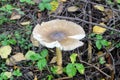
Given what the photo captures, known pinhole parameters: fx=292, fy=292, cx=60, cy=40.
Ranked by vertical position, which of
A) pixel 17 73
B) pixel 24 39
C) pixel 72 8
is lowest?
pixel 17 73

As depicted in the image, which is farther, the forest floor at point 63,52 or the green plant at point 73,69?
the forest floor at point 63,52

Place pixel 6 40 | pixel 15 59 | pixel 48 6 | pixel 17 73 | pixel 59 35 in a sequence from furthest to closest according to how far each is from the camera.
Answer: pixel 48 6 → pixel 6 40 → pixel 15 59 → pixel 17 73 → pixel 59 35

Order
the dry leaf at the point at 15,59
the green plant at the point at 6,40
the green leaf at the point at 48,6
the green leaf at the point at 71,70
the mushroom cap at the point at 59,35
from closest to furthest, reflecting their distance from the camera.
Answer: the mushroom cap at the point at 59,35 → the green leaf at the point at 71,70 → the dry leaf at the point at 15,59 → the green plant at the point at 6,40 → the green leaf at the point at 48,6

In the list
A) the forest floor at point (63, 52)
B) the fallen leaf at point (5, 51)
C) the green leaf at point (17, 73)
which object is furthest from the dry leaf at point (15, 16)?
the green leaf at point (17, 73)

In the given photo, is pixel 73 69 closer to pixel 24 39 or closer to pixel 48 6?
pixel 24 39

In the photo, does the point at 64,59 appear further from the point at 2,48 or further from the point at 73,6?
the point at 73,6

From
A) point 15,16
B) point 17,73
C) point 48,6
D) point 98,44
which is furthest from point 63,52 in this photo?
point 15,16

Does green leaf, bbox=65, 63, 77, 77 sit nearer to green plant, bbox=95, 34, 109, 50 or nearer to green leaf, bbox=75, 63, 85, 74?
green leaf, bbox=75, 63, 85, 74

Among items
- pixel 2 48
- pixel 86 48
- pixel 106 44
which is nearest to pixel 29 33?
pixel 2 48

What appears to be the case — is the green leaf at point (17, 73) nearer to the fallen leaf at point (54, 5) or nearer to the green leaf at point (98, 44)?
the green leaf at point (98, 44)
